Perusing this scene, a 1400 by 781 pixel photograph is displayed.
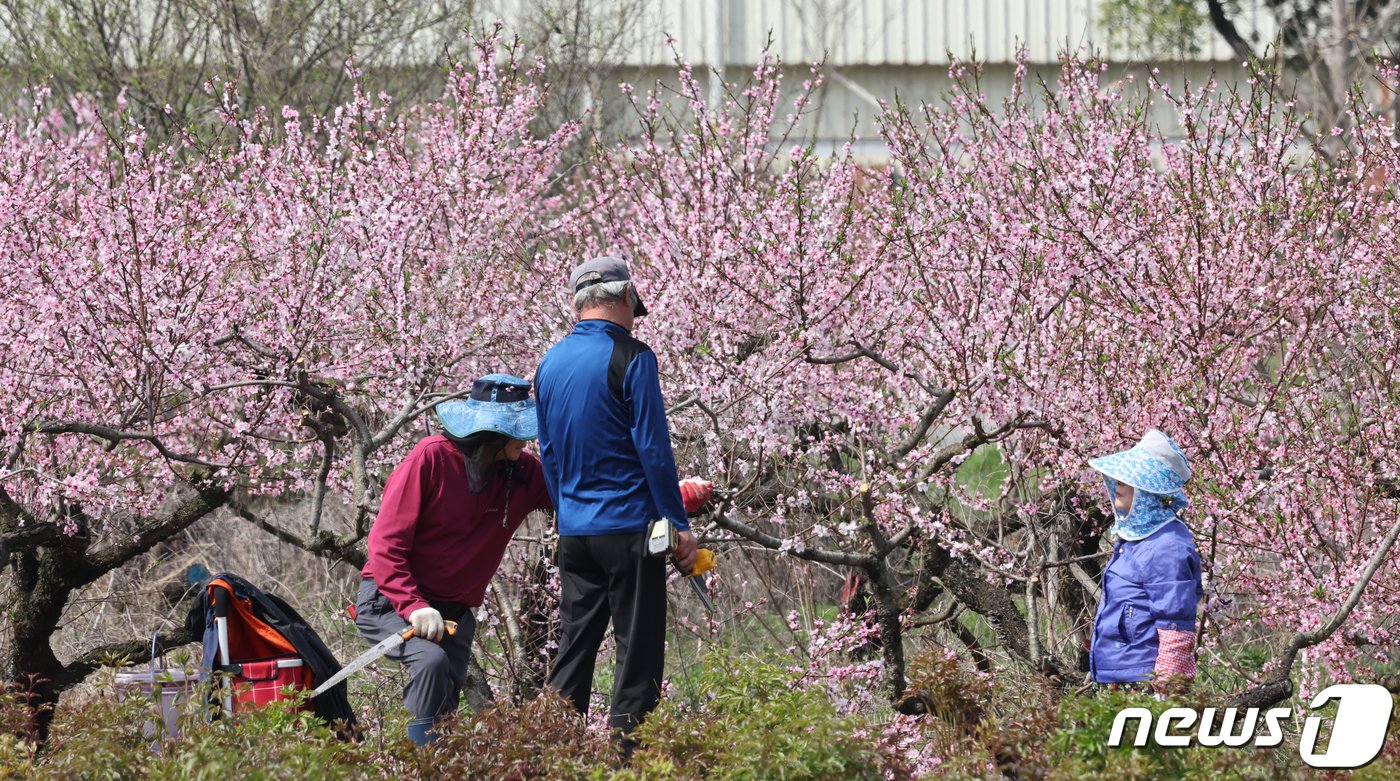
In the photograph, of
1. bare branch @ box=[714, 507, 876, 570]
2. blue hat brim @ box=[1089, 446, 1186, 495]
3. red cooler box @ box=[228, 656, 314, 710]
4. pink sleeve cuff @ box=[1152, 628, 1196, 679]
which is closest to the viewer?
pink sleeve cuff @ box=[1152, 628, 1196, 679]

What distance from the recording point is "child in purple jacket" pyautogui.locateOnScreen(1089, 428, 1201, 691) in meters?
4.31

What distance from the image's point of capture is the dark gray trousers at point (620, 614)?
431 centimetres

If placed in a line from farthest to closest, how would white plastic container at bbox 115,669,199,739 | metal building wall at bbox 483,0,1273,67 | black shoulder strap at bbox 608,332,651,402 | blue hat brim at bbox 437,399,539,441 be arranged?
metal building wall at bbox 483,0,1273,67 < blue hat brim at bbox 437,399,539,441 < black shoulder strap at bbox 608,332,651,402 < white plastic container at bbox 115,669,199,739

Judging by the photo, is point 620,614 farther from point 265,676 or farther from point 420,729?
point 265,676

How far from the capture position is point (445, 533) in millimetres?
4688

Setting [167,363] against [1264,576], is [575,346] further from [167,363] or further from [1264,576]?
[1264,576]

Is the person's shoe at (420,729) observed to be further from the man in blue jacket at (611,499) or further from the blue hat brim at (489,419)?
the blue hat brim at (489,419)

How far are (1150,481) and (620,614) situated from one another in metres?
1.60

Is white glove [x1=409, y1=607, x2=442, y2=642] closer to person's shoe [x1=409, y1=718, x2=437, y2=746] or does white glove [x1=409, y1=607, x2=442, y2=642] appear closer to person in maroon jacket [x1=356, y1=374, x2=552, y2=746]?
person in maroon jacket [x1=356, y1=374, x2=552, y2=746]

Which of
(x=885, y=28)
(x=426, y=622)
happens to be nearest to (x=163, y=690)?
(x=426, y=622)

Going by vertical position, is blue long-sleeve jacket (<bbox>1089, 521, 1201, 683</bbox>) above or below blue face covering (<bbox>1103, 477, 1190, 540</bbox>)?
below

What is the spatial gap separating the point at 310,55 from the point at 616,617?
839 cm

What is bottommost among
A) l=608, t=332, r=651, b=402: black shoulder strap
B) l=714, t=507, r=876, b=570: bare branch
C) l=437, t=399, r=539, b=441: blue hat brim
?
l=714, t=507, r=876, b=570: bare branch

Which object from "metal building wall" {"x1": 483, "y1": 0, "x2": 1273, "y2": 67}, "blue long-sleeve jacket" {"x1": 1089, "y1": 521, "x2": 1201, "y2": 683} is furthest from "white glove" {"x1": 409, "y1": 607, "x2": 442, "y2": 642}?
"metal building wall" {"x1": 483, "y1": 0, "x2": 1273, "y2": 67}
